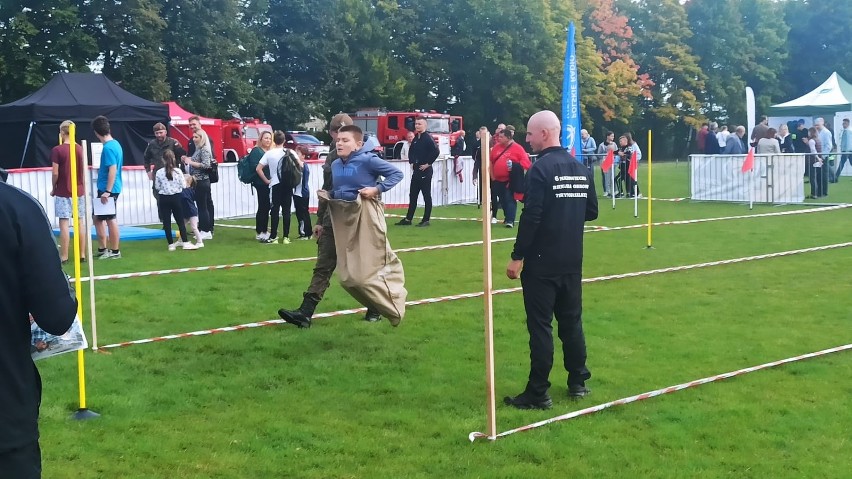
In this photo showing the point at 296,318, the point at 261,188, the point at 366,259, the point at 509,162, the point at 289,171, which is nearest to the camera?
the point at 366,259

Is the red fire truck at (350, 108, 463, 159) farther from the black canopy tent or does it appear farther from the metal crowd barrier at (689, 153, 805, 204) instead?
the metal crowd barrier at (689, 153, 805, 204)

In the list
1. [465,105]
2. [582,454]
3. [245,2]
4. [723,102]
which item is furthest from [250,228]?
[723,102]

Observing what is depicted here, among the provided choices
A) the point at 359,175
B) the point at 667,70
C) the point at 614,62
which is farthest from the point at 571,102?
the point at 667,70

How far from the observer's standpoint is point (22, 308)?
10.1ft

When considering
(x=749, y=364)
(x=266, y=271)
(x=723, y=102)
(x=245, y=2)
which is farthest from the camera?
(x=723, y=102)

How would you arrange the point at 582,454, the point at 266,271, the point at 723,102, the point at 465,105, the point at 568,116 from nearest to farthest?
1. the point at 582,454
2. the point at 266,271
3. the point at 568,116
4. the point at 465,105
5. the point at 723,102

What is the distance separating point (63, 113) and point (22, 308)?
77.5 ft

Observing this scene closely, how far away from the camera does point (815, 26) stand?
7188 cm

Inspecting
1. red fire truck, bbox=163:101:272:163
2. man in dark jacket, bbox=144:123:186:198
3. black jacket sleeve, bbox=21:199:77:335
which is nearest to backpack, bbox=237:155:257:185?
man in dark jacket, bbox=144:123:186:198

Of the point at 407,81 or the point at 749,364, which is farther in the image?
the point at 407,81

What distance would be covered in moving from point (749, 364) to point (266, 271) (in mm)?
6452

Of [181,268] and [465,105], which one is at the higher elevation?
[465,105]

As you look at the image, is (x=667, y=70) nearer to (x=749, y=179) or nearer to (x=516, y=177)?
(x=749, y=179)

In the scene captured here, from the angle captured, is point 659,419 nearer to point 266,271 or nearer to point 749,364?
point 749,364
